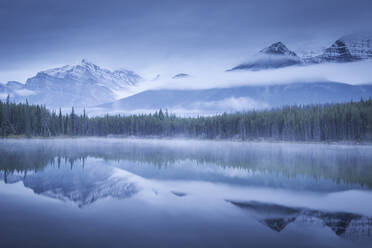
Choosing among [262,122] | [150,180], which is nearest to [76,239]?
[150,180]

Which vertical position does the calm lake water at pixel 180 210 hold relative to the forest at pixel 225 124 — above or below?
below

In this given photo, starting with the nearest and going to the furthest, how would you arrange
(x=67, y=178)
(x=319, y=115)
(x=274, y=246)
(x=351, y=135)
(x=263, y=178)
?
(x=274, y=246) < (x=67, y=178) < (x=263, y=178) < (x=351, y=135) < (x=319, y=115)

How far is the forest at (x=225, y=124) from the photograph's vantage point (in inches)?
3691

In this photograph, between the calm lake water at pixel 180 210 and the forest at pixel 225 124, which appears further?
the forest at pixel 225 124

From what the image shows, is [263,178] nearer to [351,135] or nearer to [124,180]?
[124,180]

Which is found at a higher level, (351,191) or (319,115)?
(319,115)

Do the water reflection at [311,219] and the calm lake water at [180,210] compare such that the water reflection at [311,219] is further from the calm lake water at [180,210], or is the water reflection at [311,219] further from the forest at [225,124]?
the forest at [225,124]

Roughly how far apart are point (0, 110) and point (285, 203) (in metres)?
101

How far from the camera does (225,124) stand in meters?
131

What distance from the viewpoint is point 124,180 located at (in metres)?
22.0

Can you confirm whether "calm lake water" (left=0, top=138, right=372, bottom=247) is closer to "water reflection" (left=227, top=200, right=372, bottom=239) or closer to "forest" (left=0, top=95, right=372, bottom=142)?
"water reflection" (left=227, top=200, right=372, bottom=239)

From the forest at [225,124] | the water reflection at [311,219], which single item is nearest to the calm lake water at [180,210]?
the water reflection at [311,219]

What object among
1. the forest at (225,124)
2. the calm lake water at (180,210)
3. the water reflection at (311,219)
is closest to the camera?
the calm lake water at (180,210)

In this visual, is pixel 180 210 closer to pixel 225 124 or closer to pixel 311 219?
pixel 311 219
